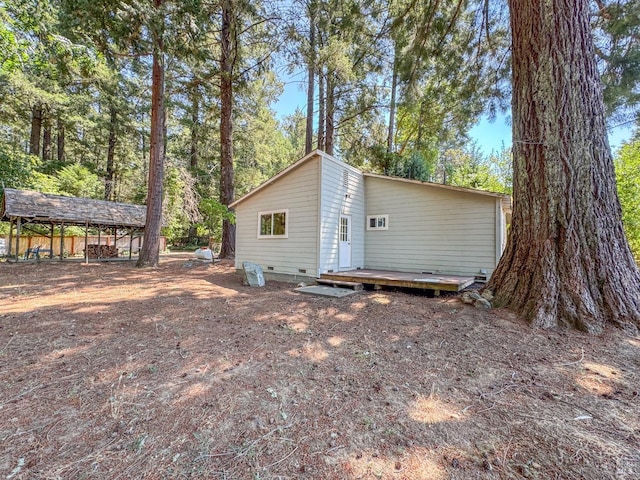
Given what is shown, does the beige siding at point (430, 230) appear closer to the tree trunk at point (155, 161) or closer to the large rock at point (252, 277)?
the large rock at point (252, 277)

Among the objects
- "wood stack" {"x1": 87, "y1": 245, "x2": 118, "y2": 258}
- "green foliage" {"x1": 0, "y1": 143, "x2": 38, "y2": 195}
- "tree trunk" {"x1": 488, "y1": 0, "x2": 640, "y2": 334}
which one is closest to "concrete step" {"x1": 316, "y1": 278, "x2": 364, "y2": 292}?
"tree trunk" {"x1": 488, "y1": 0, "x2": 640, "y2": 334}

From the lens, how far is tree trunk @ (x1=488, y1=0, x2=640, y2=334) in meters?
3.94

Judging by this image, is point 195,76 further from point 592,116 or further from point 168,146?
point 592,116

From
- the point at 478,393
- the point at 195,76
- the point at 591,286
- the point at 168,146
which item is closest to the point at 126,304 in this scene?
the point at 478,393

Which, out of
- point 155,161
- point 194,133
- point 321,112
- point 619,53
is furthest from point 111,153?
point 619,53

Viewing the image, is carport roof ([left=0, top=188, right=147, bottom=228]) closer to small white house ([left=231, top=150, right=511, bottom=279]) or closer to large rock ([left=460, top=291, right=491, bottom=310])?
small white house ([left=231, top=150, right=511, bottom=279])

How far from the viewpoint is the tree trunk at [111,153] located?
20.9m

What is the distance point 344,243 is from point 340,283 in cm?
170

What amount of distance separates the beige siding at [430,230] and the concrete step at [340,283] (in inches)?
93.1

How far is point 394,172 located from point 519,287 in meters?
10.5

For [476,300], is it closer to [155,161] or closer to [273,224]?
[273,224]

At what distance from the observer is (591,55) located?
Answer: 4.34 m

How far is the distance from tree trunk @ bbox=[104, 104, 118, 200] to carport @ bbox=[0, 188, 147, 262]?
25.0ft

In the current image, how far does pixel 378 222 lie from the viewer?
31.0 feet
